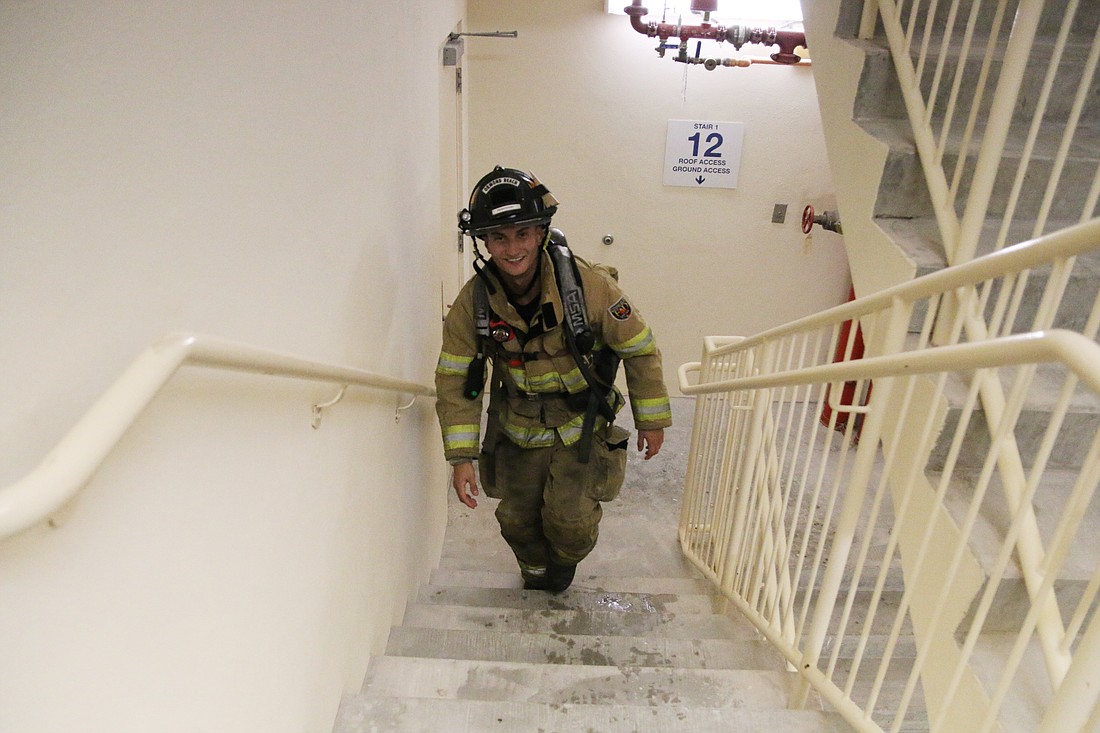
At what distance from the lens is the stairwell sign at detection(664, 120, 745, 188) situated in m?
4.42

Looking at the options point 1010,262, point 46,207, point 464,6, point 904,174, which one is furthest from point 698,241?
point 46,207

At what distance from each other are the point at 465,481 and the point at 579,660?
2.30 feet

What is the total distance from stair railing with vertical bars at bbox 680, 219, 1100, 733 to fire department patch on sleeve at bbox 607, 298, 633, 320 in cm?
41

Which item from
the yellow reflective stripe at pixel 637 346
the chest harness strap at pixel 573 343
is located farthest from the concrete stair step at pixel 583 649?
the yellow reflective stripe at pixel 637 346

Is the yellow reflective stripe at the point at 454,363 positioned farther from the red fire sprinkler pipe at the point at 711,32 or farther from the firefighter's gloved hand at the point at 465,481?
the red fire sprinkler pipe at the point at 711,32

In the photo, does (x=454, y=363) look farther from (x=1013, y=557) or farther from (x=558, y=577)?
(x=1013, y=557)

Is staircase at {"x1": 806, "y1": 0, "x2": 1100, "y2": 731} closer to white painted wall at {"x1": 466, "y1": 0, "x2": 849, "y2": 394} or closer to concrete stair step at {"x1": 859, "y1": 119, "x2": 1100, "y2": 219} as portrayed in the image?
concrete stair step at {"x1": 859, "y1": 119, "x2": 1100, "y2": 219}

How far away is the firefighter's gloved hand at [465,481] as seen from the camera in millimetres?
2271

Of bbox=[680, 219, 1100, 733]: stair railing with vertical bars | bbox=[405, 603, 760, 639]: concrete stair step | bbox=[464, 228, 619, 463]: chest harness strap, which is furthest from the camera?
bbox=[405, 603, 760, 639]: concrete stair step

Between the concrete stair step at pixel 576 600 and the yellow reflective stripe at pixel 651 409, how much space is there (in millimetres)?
848

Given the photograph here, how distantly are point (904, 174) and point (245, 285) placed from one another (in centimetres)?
201

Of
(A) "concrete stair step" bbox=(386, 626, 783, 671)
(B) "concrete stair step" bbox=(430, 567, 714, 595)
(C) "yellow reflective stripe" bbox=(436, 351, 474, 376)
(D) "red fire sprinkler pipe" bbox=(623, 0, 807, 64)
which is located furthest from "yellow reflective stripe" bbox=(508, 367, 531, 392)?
(D) "red fire sprinkler pipe" bbox=(623, 0, 807, 64)

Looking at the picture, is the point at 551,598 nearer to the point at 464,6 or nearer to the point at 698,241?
the point at 698,241

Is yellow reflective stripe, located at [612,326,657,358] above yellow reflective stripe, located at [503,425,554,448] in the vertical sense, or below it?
above
